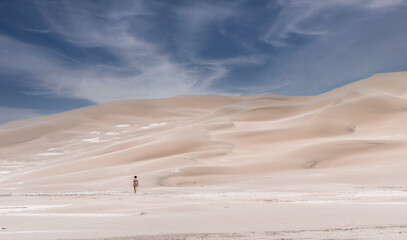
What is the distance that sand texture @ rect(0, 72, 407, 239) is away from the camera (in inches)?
310

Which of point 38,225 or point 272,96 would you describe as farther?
point 272,96

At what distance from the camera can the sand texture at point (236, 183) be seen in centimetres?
786

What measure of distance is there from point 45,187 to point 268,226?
19577 mm

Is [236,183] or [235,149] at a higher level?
[235,149]

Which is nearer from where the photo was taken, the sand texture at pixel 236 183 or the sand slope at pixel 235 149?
the sand texture at pixel 236 183

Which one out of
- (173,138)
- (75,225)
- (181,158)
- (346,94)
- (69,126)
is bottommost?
(75,225)

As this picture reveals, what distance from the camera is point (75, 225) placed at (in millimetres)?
8398

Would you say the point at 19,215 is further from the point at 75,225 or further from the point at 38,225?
the point at 75,225

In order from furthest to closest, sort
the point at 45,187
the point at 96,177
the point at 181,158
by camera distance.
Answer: the point at 181,158
the point at 96,177
the point at 45,187

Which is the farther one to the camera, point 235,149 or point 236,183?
point 235,149

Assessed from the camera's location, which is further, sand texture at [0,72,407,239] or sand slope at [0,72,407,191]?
sand slope at [0,72,407,191]

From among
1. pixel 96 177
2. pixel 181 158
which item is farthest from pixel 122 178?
pixel 181 158

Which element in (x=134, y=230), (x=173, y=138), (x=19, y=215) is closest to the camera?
(x=134, y=230)

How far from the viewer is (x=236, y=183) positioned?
2238 centimetres
